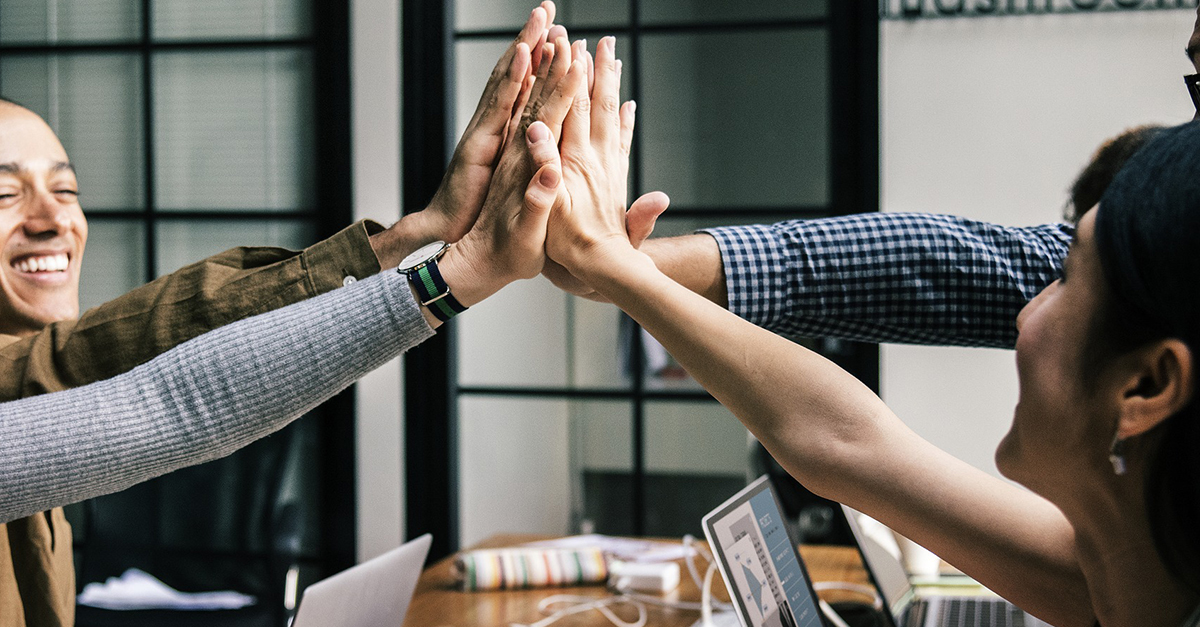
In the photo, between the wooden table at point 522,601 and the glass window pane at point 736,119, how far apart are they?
1.43 m

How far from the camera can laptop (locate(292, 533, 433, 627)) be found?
3.44ft

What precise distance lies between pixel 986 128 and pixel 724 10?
925mm

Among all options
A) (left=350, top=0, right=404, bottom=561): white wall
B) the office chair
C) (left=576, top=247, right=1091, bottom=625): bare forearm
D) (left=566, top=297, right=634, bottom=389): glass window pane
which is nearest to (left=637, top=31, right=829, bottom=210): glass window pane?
(left=566, top=297, right=634, bottom=389): glass window pane

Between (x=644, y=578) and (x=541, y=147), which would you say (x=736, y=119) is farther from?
(x=541, y=147)

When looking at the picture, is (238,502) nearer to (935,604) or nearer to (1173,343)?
(935,604)

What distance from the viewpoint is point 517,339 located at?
138 inches

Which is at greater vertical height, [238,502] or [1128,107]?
[1128,107]

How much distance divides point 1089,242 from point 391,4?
2.93 m

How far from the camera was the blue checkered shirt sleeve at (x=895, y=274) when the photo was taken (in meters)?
1.38

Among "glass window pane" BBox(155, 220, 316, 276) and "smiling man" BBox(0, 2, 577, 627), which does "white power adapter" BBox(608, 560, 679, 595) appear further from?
"glass window pane" BBox(155, 220, 316, 276)

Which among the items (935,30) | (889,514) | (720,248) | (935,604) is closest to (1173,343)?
(889,514)

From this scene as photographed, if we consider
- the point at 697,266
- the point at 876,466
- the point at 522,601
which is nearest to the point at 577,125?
the point at 697,266

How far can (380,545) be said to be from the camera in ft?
11.4

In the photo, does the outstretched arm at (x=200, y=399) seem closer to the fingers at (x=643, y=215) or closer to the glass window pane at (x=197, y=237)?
the fingers at (x=643, y=215)
